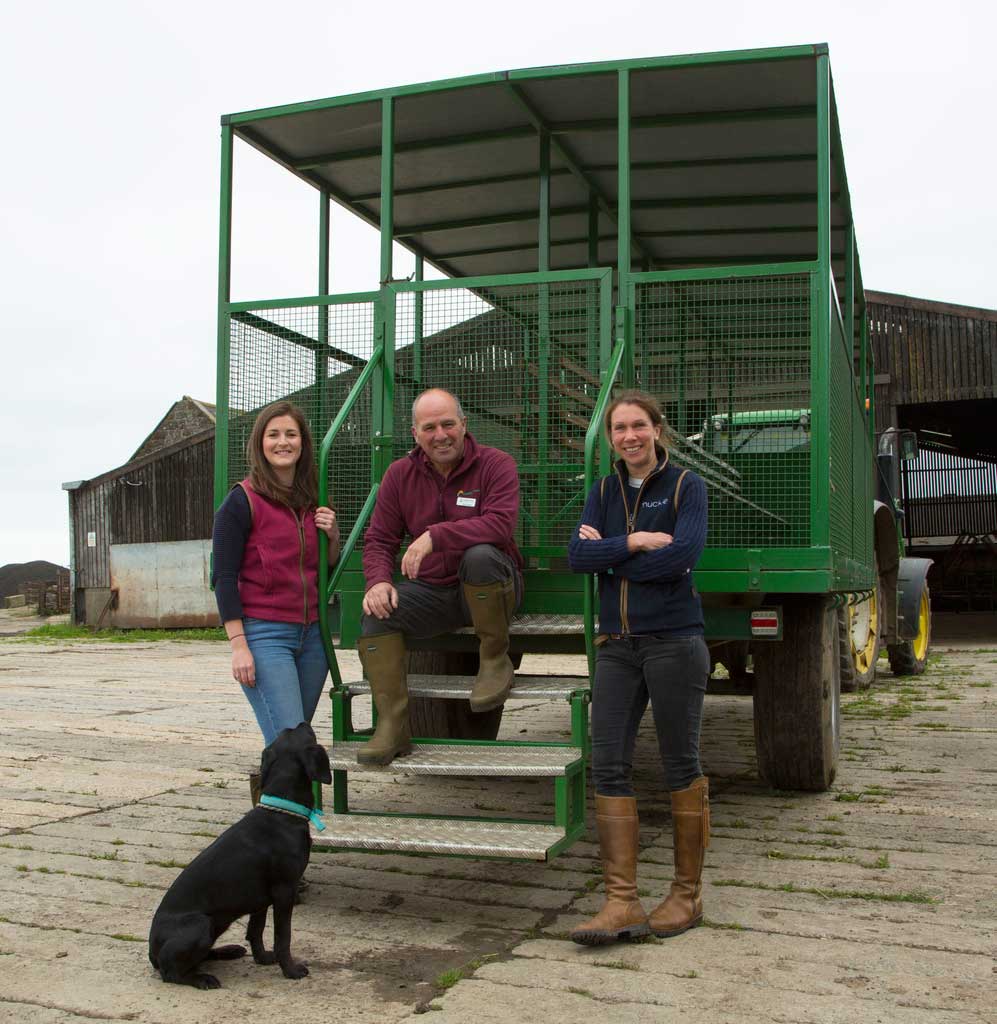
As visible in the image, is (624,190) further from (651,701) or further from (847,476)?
(651,701)

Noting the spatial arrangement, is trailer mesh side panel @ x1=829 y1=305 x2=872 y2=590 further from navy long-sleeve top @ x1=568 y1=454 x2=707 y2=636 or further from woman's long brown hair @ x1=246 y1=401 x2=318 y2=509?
woman's long brown hair @ x1=246 y1=401 x2=318 y2=509

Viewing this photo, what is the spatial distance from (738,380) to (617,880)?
262cm

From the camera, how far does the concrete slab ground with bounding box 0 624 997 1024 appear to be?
3260mm

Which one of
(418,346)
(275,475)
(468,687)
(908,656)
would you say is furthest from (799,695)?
(908,656)

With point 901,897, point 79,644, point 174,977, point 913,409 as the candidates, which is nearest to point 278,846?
point 174,977

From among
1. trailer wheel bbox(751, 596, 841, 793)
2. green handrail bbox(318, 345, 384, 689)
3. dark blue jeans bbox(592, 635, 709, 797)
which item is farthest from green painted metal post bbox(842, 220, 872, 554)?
dark blue jeans bbox(592, 635, 709, 797)

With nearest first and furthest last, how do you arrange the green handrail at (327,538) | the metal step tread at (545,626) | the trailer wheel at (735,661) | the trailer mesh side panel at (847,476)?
the green handrail at (327,538) → the metal step tread at (545,626) → the trailer mesh side panel at (847,476) → the trailer wheel at (735,661)

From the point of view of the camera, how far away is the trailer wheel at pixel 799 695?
567 centimetres

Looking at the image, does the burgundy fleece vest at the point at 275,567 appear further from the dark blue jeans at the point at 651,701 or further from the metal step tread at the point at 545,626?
the dark blue jeans at the point at 651,701

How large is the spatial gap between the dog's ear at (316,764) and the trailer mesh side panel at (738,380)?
2.04 m

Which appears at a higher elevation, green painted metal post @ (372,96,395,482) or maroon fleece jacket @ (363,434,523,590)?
green painted metal post @ (372,96,395,482)

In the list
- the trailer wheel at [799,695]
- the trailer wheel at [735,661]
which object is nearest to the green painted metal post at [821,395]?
the trailer wheel at [799,695]

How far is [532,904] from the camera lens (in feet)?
14.0

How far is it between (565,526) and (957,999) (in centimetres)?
271
